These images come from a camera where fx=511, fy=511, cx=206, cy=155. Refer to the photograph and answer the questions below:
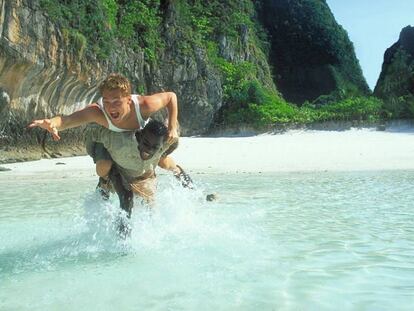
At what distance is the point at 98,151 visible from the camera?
187 inches

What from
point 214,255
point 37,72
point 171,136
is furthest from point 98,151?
point 37,72

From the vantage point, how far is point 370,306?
279cm

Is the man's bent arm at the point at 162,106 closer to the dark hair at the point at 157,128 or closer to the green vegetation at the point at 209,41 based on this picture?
the dark hair at the point at 157,128

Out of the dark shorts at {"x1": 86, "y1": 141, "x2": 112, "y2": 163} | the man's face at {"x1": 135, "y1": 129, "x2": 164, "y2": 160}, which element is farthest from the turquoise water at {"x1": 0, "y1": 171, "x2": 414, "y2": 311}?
the man's face at {"x1": 135, "y1": 129, "x2": 164, "y2": 160}

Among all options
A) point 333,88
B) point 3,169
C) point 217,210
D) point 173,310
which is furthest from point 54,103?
point 333,88

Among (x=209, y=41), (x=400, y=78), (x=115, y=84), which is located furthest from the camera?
(x=400, y=78)

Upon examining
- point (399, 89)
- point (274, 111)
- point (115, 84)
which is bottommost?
point (115, 84)

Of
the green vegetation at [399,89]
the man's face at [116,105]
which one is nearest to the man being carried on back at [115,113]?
the man's face at [116,105]

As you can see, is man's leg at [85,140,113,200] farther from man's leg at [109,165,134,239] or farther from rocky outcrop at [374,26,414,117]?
rocky outcrop at [374,26,414,117]

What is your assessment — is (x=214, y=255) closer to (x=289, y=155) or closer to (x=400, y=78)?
(x=289, y=155)

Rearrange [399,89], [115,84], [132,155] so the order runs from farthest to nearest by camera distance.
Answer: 1. [399,89]
2. [132,155]
3. [115,84]

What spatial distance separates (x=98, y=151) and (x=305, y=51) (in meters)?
40.7

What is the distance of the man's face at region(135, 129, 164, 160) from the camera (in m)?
4.41

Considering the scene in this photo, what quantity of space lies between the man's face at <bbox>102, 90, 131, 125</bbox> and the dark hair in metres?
0.23
